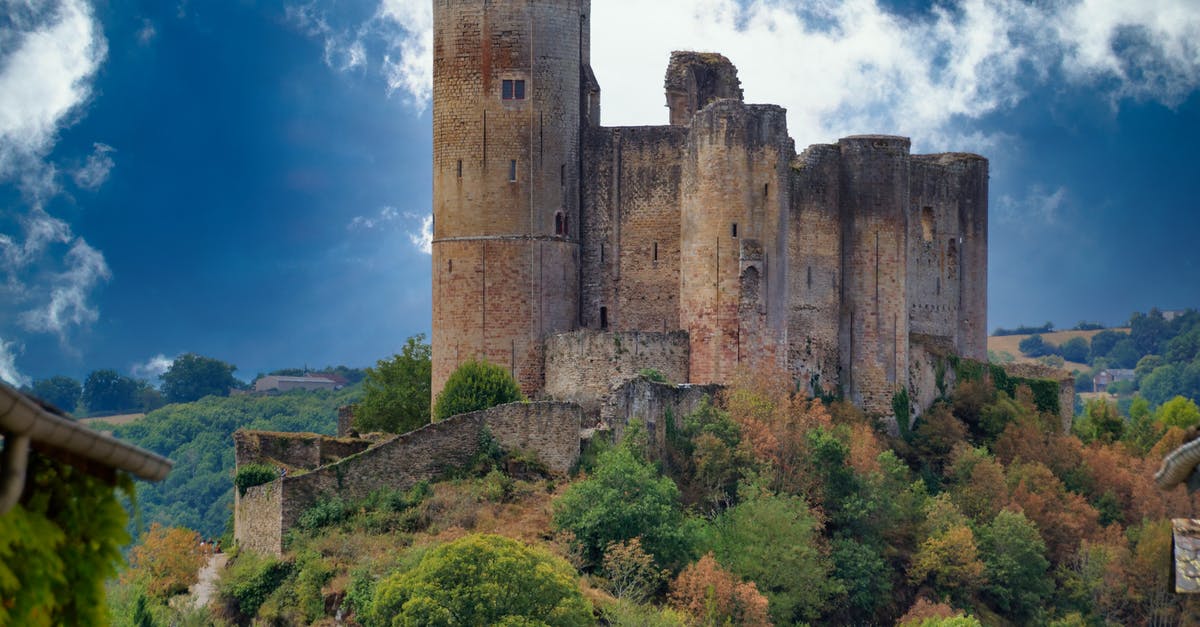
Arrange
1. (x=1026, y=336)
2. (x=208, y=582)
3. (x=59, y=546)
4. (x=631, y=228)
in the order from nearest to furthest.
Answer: (x=59, y=546) < (x=208, y=582) < (x=631, y=228) < (x=1026, y=336)

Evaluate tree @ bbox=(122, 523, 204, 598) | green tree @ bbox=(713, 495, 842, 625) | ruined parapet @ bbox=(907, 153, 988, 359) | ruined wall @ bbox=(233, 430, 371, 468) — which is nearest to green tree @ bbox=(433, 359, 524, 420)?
ruined wall @ bbox=(233, 430, 371, 468)

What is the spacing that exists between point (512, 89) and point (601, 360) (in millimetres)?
6893

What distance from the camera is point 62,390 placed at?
408 ft

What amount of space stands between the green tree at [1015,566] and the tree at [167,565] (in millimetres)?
18443

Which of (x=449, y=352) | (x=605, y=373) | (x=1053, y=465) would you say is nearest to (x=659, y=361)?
(x=605, y=373)

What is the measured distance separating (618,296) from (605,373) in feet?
11.5

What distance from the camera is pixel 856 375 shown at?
Result: 52.3m

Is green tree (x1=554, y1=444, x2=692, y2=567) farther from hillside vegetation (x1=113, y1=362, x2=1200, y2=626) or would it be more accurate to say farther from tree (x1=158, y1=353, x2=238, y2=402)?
tree (x1=158, y1=353, x2=238, y2=402)

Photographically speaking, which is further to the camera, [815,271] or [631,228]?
[815,271]

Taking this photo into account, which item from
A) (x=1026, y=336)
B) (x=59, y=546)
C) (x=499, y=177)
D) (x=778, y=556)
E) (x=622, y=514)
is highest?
(x=499, y=177)

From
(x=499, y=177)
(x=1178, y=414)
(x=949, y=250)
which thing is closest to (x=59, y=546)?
(x=499, y=177)

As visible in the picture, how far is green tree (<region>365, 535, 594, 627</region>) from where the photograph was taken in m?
34.5

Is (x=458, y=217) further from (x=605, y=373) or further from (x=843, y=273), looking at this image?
(x=843, y=273)

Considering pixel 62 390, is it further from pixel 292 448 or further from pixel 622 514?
pixel 622 514
